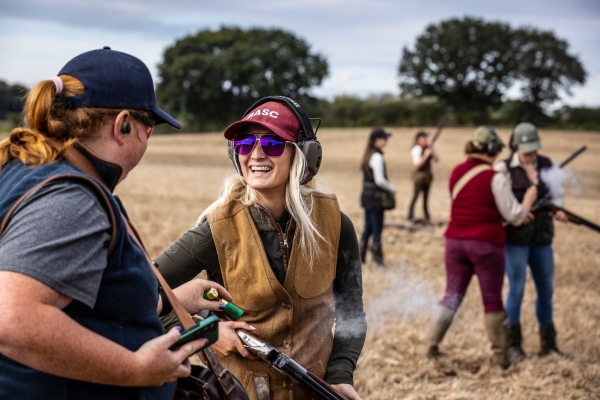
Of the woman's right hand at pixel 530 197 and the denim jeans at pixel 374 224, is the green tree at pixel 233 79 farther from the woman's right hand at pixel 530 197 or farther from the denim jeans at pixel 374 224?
the woman's right hand at pixel 530 197

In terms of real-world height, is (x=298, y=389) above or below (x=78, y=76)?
below

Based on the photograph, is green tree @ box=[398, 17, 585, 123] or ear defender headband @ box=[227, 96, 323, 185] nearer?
ear defender headband @ box=[227, 96, 323, 185]

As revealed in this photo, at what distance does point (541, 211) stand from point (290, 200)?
4085 millimetres

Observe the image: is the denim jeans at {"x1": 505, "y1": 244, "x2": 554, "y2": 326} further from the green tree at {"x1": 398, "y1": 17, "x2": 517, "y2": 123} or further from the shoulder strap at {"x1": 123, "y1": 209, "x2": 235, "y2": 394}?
the green tree at {"x1": 398, "y1": 17, "x2": 517, "y2": 123}

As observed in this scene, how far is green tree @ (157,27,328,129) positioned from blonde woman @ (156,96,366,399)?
60684 mm

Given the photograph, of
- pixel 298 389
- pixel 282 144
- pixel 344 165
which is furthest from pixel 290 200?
pixel 344 165

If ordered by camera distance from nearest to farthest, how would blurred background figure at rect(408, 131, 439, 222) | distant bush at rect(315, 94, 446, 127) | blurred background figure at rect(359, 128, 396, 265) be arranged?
blurred background figure at rect(359, 128, 396, 265) < blurred background figure at rect(408, 131, 439, 222) < distant bush at rect(315, 94, 446, 127)

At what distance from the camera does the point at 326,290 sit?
2.66m

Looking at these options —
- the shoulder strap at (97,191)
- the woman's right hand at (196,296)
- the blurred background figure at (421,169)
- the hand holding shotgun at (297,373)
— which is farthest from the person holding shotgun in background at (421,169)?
the shoulder strap at (97,191)

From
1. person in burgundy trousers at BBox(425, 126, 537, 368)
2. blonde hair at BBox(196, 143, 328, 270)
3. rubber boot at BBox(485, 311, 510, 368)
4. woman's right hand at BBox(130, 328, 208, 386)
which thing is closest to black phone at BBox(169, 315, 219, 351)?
woman's right hand at BBox(130, 328, 208, 386)

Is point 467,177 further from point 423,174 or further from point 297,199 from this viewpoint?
point 423,174

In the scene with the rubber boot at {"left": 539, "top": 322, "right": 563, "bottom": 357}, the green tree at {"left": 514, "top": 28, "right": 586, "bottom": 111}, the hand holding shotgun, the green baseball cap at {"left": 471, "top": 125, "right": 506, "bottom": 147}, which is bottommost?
the rubber boot at {"left": 539, "top": 322, "right": 563, "bottom": 357}

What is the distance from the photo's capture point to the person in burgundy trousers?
5.49 meters

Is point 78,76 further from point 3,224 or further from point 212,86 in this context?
point 212,86
